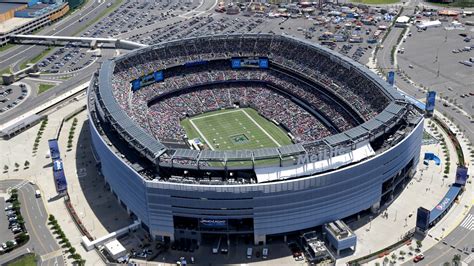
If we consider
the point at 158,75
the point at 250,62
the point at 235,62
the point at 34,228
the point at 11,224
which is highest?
the point at 235,62

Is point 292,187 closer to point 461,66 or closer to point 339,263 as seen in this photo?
point 339,263

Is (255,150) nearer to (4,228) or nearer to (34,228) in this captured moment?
(34,228)

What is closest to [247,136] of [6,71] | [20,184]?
[20,184]

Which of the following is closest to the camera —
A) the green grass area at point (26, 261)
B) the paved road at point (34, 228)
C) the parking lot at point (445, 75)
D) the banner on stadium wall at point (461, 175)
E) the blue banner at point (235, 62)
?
the green grass area at point (26, 261)

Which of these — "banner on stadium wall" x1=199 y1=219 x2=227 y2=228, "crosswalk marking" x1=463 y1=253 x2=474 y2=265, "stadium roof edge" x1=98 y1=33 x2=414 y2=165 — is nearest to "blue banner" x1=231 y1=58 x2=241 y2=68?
"stadium roof edge" x1=98 y1=33 x2=414 y2=165

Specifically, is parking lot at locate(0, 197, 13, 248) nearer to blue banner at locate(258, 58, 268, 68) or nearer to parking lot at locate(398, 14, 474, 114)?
blue banner at locate(258, 58, 268, 68)

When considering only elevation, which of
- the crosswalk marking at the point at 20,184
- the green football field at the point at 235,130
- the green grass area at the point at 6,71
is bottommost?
the crosswalk marking at the point at 20,184

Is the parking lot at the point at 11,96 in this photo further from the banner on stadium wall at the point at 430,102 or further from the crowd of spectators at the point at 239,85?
the banner on stadium wall at the point at 430,102

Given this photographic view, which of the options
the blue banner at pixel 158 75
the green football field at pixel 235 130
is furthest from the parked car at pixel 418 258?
the blue banner at pixel 158 75

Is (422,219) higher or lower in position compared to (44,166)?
higher
